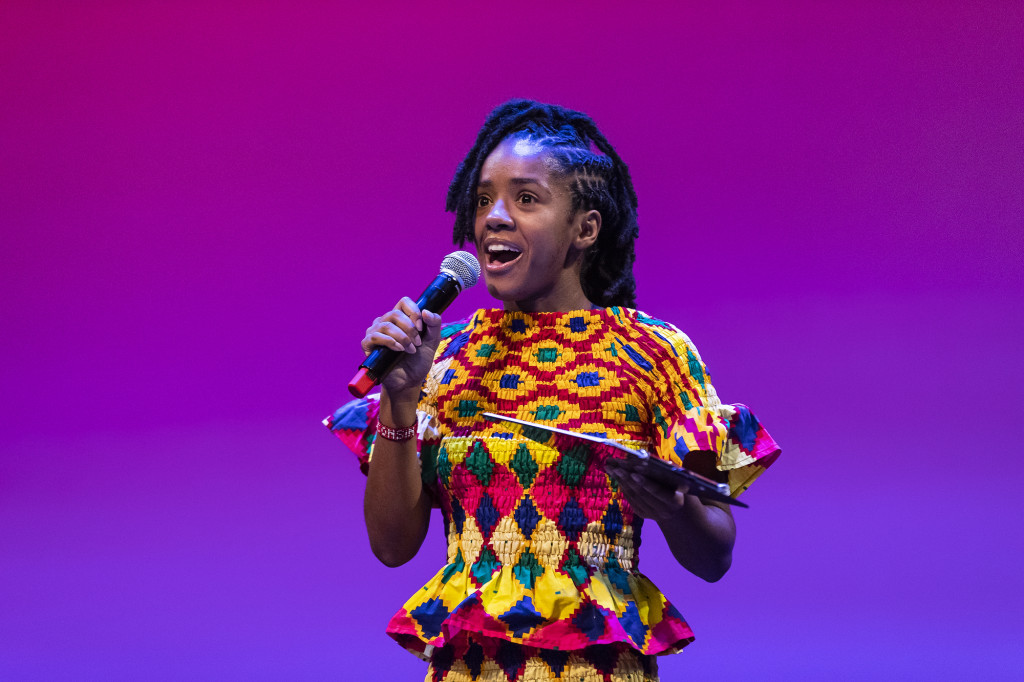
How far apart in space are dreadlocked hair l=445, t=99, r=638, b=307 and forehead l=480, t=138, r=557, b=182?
0.02 m

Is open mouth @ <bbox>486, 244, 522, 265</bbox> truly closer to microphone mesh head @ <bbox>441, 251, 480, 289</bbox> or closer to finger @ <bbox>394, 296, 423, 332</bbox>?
microphone mesh head @ <bbox>441, 251, 480, 289</bbox>

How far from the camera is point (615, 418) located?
1.42 meters

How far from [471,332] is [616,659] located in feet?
1.62

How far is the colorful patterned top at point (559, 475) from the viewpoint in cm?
136

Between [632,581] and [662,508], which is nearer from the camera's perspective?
[662,508]

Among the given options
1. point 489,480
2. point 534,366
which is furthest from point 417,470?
point 534,366

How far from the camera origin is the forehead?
1.51 meters

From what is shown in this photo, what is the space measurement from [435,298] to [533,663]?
47 centimetres

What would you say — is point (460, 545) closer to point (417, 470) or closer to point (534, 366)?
point (417, 470)

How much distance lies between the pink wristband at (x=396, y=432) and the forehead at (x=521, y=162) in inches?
14.5

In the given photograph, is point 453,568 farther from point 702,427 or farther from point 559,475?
point 702,427

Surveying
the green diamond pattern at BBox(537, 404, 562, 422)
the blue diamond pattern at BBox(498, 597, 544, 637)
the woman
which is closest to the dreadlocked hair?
the woman

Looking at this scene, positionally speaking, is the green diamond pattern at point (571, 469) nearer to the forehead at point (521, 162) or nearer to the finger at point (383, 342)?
the finger at point (383, 342)

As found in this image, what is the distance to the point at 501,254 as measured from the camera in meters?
1.51
